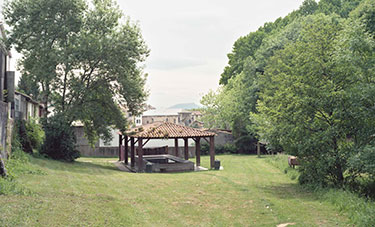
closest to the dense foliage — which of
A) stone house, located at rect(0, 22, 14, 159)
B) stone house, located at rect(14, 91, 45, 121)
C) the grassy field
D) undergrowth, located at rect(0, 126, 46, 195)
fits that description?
the grassy field

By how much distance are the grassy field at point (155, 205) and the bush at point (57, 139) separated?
10477mm

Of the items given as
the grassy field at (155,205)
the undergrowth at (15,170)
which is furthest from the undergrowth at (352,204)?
the undergrowth at (15,170)

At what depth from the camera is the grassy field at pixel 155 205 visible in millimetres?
10078

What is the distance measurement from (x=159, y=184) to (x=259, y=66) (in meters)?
33.1

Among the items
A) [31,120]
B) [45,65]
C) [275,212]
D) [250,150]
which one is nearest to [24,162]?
[31,120]

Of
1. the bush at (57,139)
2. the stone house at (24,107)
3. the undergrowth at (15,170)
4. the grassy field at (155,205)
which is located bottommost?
the grassy field at (155,205)

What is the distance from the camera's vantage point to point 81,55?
25.8 m

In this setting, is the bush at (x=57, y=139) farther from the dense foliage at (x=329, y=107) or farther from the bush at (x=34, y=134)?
the dense foliage at (x=329, y=107)

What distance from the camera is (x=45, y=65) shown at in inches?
1024

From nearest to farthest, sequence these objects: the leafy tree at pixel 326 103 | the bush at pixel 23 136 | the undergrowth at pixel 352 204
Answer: the undergrowth at pixel 352 204 → the leafy tree at pixel 326 103 → the bush at pixel 23 136

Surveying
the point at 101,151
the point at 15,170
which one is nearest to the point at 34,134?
the point at 15,170

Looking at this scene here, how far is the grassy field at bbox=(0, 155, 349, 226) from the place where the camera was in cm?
1008

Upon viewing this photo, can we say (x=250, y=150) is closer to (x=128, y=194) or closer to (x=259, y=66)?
(x=259, y=66)

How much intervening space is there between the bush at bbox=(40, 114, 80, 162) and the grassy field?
34.4 ft
